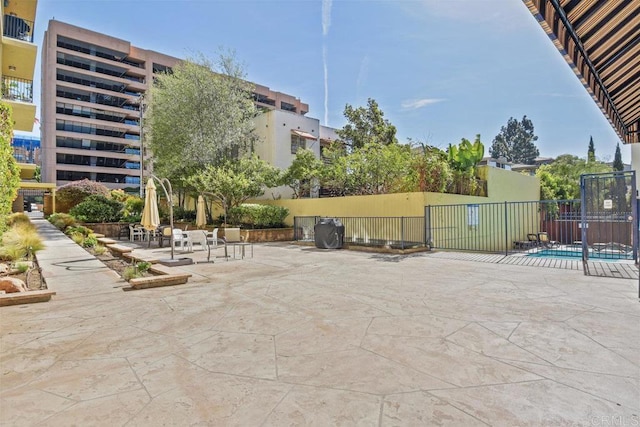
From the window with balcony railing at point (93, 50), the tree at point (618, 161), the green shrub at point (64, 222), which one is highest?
the window with balcony railing at point (93, 50)

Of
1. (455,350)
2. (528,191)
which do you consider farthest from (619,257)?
(528,191)

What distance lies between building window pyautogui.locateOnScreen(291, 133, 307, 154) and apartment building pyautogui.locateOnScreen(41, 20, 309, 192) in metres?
31.6

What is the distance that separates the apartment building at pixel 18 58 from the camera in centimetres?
1342

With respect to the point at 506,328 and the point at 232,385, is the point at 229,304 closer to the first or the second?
the point at 232,385

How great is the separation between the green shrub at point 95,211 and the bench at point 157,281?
625 inches

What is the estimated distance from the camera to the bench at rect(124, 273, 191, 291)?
5.98 meters

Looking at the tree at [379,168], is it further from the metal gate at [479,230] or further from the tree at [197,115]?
the tree at [197,115]

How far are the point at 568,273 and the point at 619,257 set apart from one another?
3.22 meters

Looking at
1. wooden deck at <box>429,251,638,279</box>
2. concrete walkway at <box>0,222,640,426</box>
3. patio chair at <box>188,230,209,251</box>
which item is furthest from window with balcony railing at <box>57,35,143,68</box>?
→ wooden deck at <box>429,251,638,279</box>

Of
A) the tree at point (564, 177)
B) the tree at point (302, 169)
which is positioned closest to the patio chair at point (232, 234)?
the tree at point (302, 169)

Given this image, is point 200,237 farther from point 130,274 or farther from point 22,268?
point 22,268

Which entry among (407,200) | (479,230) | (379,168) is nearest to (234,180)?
(379,168)

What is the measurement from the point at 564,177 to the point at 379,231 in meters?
26.1

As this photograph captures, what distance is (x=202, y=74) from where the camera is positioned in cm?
1984
